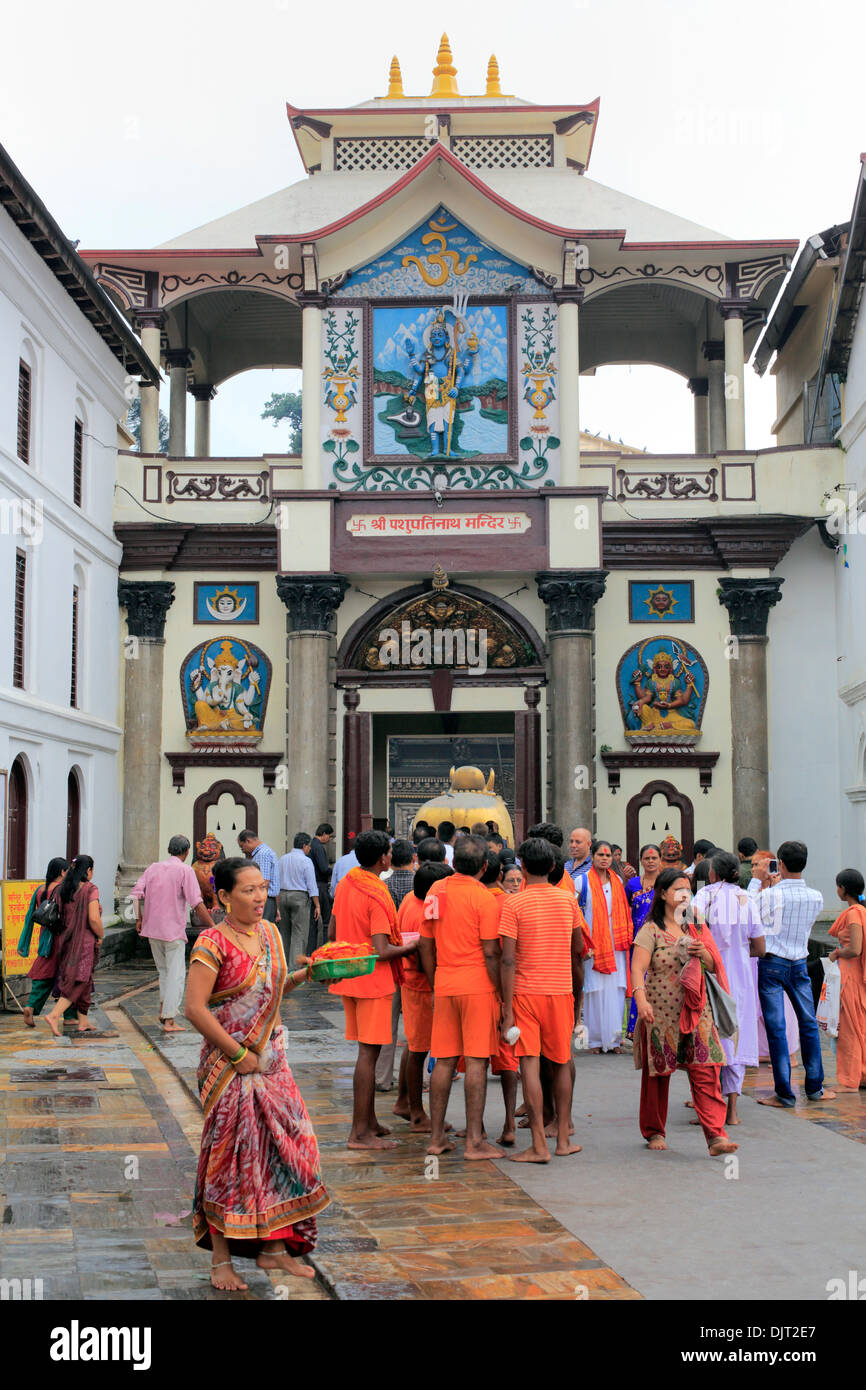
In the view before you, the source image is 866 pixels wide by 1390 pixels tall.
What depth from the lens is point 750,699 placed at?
22.5 meters

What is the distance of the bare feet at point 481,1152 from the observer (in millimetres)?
8594

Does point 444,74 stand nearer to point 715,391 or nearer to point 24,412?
point 715,391

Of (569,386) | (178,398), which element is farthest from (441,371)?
(178,398)

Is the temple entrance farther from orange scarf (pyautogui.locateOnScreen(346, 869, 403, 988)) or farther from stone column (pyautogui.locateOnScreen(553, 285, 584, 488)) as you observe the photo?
orange scarf (pyautogui.locateOnScreen(346, 869, 403, 988))

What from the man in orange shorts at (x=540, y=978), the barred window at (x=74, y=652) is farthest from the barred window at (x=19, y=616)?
the man in orange shorts at (x=540, y=978)

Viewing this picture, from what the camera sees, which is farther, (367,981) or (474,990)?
(367,981)

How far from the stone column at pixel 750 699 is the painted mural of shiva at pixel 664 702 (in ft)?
2.22

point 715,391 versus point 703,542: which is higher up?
point 715,391

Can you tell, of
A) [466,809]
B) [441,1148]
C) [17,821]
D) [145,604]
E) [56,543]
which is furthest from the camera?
[145,604]

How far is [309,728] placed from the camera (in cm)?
2194

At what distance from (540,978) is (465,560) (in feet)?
45.6

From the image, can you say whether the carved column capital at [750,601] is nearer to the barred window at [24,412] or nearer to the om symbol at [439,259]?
the om symbol at [439,259]

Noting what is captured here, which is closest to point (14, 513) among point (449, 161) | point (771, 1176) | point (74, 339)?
point (74, 339)

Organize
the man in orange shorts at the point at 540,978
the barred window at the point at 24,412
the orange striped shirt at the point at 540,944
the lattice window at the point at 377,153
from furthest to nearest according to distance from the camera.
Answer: the lattice window at the point at 377,153 < the barred window at the point at 24,412 < the orange striped shirt at the point at 540,944 < the man in orange shorts at the point at 540,978
